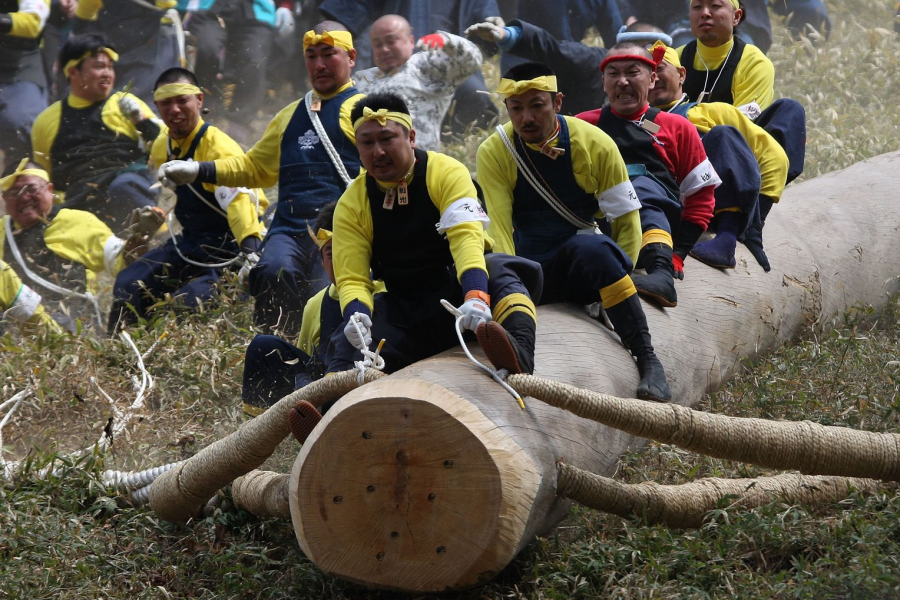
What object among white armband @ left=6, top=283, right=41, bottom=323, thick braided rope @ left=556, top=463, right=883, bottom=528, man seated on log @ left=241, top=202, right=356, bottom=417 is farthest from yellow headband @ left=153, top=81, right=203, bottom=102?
thick braided rope @ left=556, top=463, right=883, bottom=528

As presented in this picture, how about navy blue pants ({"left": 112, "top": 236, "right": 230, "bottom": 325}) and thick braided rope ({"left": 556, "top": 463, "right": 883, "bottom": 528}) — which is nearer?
thick braided rope ({"left": 556, "top": 463, "right": 883, "bottom": 528})

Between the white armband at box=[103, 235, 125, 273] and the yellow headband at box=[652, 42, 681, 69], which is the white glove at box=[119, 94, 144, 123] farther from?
the yellow headband at box=[652, 42, 681, 69]

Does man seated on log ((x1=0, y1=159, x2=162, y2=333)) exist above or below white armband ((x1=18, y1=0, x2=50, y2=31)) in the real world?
below

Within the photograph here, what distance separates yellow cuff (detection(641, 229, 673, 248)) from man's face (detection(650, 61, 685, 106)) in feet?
4.07

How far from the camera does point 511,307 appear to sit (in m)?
4.08

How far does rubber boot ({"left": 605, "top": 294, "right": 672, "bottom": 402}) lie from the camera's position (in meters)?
4.39

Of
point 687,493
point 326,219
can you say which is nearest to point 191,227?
point 326,219

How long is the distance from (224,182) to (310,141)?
0.51 meters

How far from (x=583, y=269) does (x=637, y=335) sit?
1.10 ft

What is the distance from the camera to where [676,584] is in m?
3.37

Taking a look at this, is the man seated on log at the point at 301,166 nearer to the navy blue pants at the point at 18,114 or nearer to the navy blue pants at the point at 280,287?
the navy blue pants at the point at 280,287

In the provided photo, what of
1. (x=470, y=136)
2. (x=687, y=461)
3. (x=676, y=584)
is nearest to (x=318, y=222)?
(x=687, y=461)

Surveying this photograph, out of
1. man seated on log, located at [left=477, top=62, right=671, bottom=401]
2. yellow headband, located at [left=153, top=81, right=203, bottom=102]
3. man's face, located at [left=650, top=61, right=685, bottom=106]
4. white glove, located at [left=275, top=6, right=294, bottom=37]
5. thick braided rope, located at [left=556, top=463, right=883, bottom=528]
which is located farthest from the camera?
white glove, located at [left=275, top=6, right=294, bottom=37]

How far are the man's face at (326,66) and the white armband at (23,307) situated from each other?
2379 millimetres
